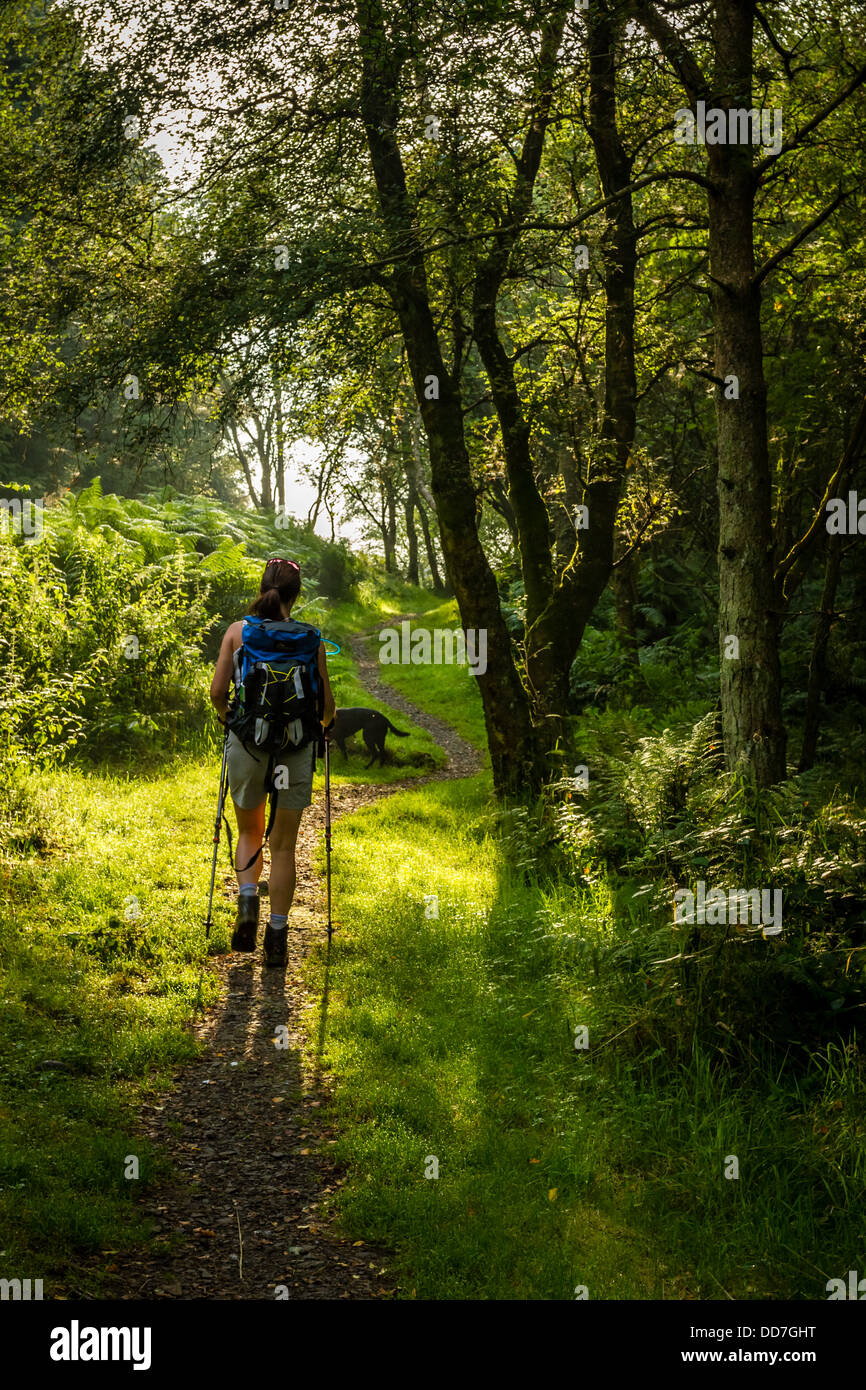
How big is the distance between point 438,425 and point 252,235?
2.79 m

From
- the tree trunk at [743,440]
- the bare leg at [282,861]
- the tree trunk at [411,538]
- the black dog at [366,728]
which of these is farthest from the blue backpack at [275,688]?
the tree trunk at [411,538]

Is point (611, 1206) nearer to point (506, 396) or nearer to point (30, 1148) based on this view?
point (30, 1148)

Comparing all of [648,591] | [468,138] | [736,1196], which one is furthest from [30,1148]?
[648,591]

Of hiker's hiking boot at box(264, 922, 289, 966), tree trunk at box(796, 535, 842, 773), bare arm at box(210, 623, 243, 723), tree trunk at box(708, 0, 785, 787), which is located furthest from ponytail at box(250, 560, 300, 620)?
tree trunk at box(796, 535, 842, 773)

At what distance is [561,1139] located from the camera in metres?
4.40

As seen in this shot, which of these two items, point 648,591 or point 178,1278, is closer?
point 178,1278

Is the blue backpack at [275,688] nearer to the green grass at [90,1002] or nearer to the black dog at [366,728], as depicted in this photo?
the green grass at [90,1002]

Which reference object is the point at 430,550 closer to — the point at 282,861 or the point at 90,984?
the point at 282,861

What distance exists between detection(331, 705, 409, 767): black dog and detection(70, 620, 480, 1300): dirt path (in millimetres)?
7195

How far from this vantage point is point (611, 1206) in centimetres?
391

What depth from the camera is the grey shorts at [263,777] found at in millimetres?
6316

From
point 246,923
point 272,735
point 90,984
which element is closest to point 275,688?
point 272,735

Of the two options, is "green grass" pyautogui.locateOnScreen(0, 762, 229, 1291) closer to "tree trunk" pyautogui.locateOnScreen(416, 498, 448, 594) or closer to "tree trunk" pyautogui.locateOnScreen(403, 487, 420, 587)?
"tree trunk" pyautogui.locateOnScreen(416, 498, 448, 594)

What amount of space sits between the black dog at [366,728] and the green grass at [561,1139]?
7063 millimetres
